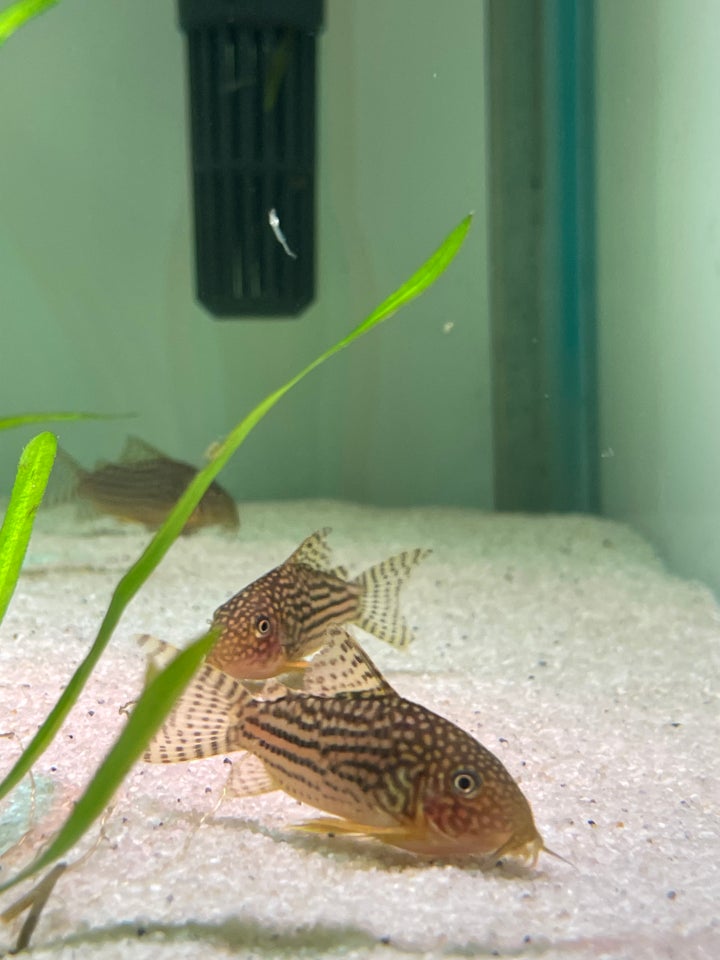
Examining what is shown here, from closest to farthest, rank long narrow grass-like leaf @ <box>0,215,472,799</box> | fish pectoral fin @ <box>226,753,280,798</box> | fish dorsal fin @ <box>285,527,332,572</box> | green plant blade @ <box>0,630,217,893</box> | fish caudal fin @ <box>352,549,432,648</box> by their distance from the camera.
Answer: green plant blade @ <box>0,630,217,893</box> < long narrow grass-like leaf @ <box>0,215,472,799</box> < fish pectoral fin @ <box>226,753,280,798</box> < fish caudal fin @ <box>352,549,432,648</box> < fish dorsal fin @ <box>285,527,332,572</box>

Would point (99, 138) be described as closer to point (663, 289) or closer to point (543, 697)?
point (663, 289)

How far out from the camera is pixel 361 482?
5887 mm

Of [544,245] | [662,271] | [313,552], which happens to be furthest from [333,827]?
[544,245]

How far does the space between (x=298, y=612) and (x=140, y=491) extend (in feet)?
6.31

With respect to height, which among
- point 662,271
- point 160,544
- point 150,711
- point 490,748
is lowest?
point 490,748

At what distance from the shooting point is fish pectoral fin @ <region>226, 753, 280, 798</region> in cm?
171

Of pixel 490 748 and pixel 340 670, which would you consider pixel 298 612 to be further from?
Result: pixel 490 748

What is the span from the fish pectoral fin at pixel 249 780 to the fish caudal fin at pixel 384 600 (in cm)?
70

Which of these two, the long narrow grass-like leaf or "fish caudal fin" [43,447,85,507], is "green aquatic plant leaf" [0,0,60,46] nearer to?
the long narrow grass-like leaf

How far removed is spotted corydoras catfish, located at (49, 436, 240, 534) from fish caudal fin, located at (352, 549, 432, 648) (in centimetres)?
167

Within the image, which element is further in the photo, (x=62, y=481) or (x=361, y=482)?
(x=361, y=482)

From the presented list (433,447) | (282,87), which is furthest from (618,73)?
(433,447)

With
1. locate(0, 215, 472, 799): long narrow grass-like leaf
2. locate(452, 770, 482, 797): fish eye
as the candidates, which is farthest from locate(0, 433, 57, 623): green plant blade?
locate(452, 770, 482, 797): fish eye

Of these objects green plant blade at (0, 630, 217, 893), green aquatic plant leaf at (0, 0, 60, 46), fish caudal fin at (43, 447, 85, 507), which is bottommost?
fish caudal fin at (43, 447, 85, 507)
